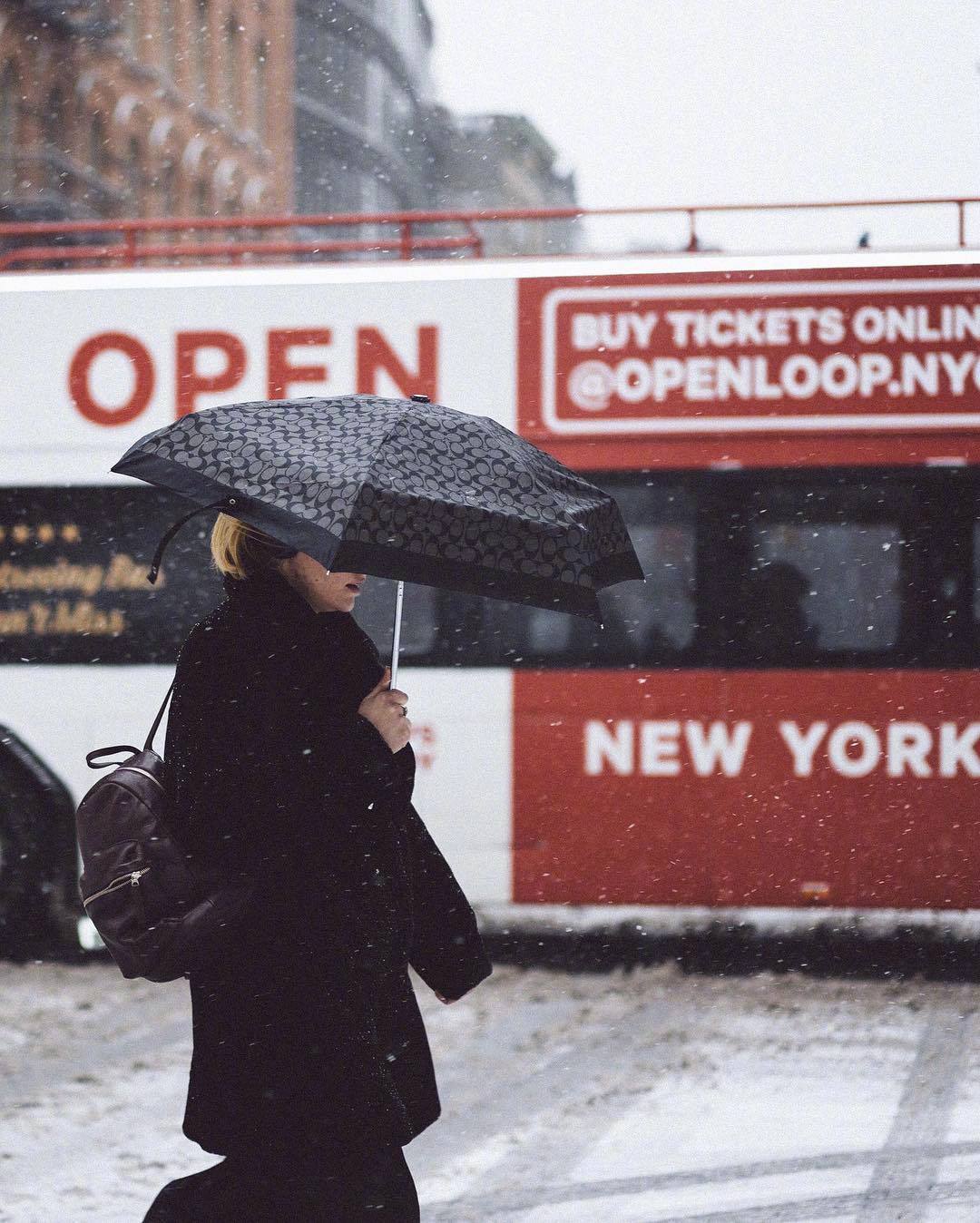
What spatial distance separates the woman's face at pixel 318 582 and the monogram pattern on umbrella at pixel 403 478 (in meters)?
0.17

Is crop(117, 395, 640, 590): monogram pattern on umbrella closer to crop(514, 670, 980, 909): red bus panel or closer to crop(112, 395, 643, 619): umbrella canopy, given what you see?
crop(112, 395, 643, 619): umbrella canopy

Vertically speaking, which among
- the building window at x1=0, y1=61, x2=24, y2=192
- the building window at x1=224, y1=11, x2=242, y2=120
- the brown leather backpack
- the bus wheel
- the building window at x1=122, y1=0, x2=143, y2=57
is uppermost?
the building window at x1=224, y1=11, x2=242, y2=120

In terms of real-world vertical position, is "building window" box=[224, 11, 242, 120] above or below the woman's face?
above

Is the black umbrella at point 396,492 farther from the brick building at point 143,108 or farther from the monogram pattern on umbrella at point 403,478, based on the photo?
the brick building at point 143,108

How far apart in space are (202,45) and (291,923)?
3611 cm

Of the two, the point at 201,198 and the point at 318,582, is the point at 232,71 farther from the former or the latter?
the point at 318,582

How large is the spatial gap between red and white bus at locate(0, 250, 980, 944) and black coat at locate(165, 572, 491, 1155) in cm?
450

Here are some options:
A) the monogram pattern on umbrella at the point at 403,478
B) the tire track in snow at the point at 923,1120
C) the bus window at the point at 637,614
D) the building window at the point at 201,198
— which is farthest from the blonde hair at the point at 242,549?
the building window at the point at 201,198

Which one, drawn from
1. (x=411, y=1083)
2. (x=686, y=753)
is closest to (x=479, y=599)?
(x=686, y=753)

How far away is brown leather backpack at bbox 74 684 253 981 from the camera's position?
240cm

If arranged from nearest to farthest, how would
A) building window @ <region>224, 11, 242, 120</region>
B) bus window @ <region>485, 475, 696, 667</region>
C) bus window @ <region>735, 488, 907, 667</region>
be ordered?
1. bus window @ <region>735, 488, 907, 667</region>
2. bus window @ <region>485, 475, 696, 667</region>
3. building window @ <region>224, 11, 242, 120</region>

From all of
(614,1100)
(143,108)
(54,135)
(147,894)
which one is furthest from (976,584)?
(143,108)

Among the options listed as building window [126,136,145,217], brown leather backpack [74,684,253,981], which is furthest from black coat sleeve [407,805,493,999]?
building window [126,136,145,217]

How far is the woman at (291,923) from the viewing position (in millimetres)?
2408
